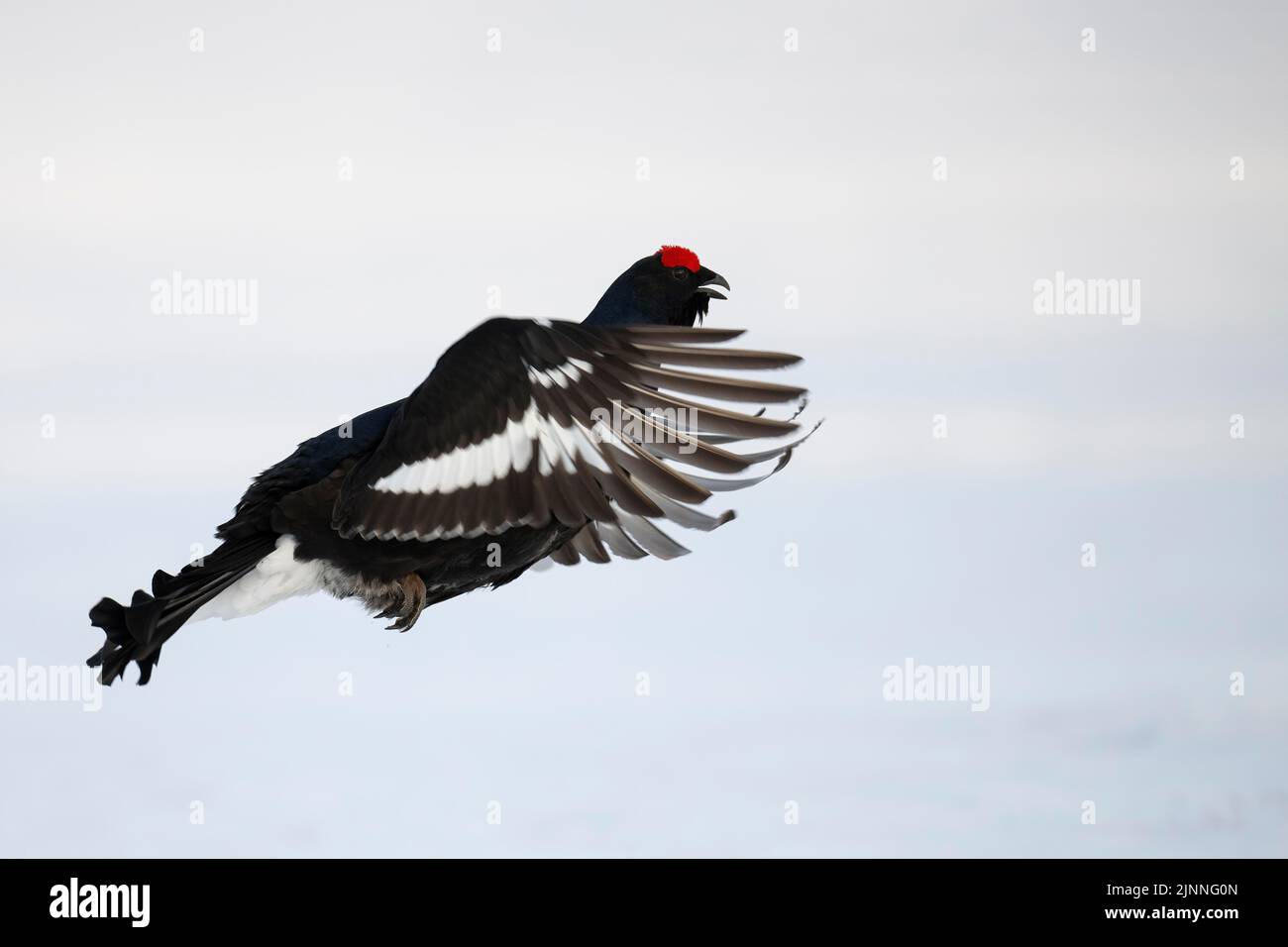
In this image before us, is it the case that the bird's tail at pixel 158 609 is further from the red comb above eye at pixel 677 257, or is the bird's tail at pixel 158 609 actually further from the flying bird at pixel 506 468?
the red comb above eye at pixel 677 257

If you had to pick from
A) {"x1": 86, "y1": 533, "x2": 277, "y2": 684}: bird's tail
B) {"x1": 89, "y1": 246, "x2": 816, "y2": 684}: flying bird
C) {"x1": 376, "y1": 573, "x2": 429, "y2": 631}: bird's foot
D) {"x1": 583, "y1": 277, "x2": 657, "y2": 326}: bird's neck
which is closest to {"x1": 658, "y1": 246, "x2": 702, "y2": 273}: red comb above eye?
{"x1": 583, "y1": 277, "x2": 657, "y2": 326}: bird's neck

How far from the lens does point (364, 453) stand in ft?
23.6

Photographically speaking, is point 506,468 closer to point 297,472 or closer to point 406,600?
point 406,600

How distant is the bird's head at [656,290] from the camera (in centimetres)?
799

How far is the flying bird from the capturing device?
20.5ft

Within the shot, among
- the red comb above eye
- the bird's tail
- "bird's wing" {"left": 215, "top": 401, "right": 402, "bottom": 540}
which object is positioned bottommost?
the bird's tail

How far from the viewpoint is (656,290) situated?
26.5 feet

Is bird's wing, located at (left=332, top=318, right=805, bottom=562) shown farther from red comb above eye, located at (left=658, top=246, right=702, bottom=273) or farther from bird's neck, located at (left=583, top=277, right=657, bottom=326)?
red comb above eye, located at (left=658, top=246, right=702, bottom=273)

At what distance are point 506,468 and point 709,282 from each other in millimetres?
2398

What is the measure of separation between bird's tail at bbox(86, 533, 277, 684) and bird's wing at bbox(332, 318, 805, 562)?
3.23 feet

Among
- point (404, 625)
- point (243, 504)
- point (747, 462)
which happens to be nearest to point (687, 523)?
point (747, 462)

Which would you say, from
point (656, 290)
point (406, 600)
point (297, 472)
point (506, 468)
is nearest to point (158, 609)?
point (297, 472)

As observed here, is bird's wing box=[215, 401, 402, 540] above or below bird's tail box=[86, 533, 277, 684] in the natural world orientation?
above

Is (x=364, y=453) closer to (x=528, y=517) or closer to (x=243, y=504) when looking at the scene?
(x=243, y=504)
